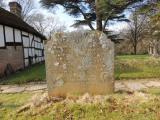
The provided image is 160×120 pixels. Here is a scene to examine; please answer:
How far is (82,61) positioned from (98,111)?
82.5 inches

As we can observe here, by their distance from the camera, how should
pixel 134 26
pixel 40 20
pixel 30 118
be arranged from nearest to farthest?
pixel 30 118 < pixel 134 26 < pixel 40 20

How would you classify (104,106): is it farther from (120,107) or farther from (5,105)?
(5,105)

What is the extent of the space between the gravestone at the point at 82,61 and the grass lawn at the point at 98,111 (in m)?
1.26

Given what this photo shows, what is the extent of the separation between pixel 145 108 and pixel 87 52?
2544mm

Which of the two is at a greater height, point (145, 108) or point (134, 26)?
point (134, 26)

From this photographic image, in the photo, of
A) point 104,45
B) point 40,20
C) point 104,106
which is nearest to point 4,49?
point 104,45

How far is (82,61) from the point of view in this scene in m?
7.56

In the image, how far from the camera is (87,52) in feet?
24.9

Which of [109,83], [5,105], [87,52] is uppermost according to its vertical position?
[87,52]

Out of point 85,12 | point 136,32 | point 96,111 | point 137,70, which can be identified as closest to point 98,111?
point 96,111

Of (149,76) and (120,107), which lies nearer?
(120,107)

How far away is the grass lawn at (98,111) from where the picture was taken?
5.59 metres

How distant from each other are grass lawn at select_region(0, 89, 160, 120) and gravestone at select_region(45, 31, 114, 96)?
4.14 feet

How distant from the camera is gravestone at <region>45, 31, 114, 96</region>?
755 cm
